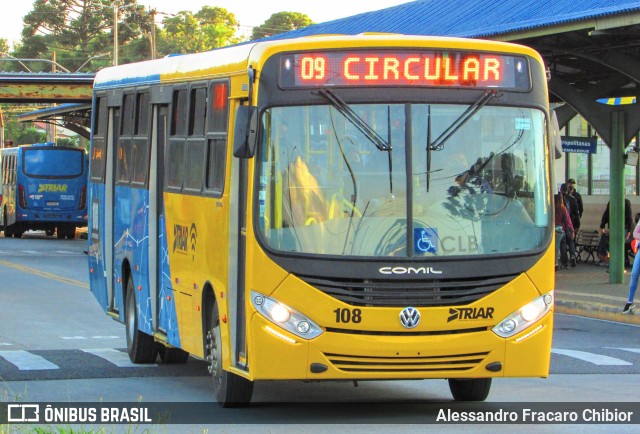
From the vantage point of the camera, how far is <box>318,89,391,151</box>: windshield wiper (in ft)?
32.4

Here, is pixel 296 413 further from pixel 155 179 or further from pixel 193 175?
pixel 155 179

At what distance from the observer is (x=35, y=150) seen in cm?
4969

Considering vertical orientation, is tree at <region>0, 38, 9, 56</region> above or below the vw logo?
above

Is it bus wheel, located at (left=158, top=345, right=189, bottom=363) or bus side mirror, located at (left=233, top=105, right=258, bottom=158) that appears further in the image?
bus wheel, located at (left=158, top=345, right=189, bottom=363)

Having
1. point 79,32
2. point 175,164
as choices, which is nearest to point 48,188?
point 175,164

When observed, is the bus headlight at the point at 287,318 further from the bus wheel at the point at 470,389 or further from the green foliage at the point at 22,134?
the green foliage at the point at 22,134

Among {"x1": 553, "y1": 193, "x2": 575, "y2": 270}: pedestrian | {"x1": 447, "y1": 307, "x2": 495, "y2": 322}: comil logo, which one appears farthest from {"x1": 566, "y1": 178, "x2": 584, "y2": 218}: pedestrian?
{"x1": 447, "y1": 307, "x2": 495, "y2": 322}: comil logo

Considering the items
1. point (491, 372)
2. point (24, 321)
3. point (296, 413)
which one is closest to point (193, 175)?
point (296, 413)

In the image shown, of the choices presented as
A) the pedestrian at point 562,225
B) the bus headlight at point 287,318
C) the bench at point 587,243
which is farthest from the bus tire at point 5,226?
the bus headlight at point 287,318

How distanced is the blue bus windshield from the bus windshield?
4025cm

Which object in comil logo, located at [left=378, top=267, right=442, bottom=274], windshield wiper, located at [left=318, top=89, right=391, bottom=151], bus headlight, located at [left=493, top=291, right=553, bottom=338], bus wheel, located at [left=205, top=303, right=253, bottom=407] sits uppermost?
windshield wiper, located at [left=318, top=89, right=391, bottom=151]

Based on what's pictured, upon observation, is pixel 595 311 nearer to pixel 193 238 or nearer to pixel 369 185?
pixel 193 238

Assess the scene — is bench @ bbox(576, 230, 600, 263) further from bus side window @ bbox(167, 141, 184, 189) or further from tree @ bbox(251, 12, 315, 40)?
tree @ bbox(251, 12, 315, 40)

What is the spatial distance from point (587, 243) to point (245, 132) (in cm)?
2383
